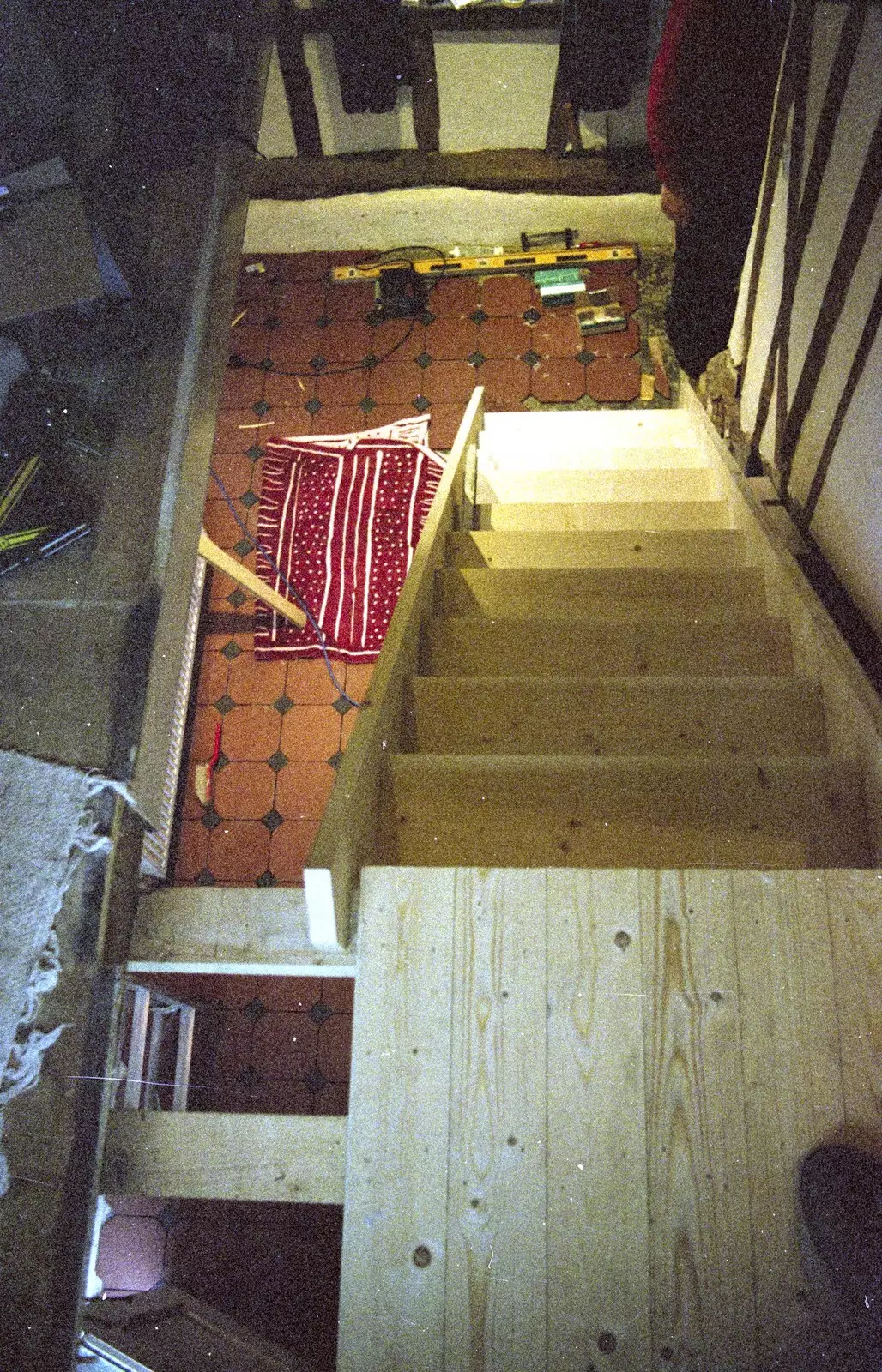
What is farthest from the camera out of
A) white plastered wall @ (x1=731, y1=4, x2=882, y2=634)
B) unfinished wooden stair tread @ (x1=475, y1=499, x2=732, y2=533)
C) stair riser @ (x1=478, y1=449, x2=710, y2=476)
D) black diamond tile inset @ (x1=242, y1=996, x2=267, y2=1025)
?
stair riser @ (x1=478, y1=449, x2=710, y2=476)

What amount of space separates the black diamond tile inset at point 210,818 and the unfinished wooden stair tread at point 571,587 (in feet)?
4.15

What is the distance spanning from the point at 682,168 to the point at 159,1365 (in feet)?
10.8

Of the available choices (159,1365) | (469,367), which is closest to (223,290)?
(469,367)

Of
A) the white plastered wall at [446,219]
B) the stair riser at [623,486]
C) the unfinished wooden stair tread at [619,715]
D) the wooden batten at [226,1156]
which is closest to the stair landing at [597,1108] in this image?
the wooden batten at [226,1156]

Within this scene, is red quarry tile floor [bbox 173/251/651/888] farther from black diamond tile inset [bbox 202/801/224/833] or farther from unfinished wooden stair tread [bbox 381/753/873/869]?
unfinished wooden stair tread [bbox 381/753/873/869]

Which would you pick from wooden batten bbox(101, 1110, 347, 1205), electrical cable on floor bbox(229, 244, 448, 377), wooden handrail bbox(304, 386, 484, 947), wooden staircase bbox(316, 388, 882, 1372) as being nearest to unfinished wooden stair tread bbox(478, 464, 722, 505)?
wooden handrail bbox(304, 386, 484, 947)

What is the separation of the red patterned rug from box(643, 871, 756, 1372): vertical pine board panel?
2051mm

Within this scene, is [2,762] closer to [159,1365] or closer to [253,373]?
[159,1365]

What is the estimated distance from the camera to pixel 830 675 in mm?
1934

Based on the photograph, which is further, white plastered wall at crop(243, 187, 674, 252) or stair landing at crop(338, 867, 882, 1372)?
white plastered wall at crop(243, 187, 674, 252)

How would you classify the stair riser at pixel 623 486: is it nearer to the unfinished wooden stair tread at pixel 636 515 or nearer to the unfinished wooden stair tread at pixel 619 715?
the unfinished wooden stair tread at pixel 636 515

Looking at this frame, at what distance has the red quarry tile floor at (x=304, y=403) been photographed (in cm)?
311

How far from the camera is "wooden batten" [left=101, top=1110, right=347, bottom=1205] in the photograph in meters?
1.45

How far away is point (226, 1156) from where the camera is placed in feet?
4.93
